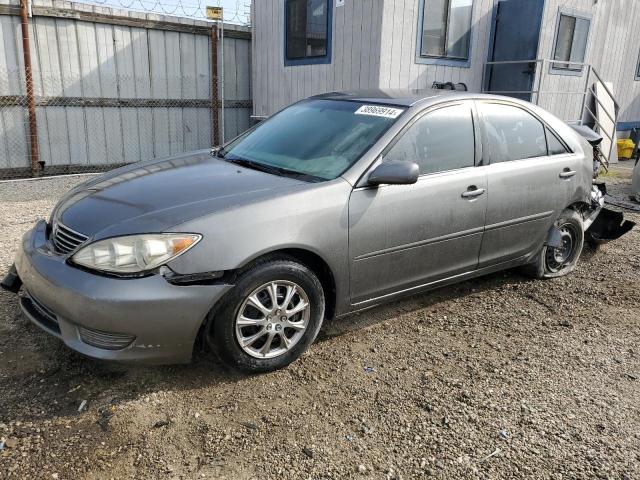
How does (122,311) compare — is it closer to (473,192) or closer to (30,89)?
(473,192)

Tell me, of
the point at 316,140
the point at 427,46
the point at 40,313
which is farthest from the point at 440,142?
the point at 427,46

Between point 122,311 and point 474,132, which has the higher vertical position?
point 474,132

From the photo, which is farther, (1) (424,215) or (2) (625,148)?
(2) (625,148)

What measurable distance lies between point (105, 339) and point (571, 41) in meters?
10.4

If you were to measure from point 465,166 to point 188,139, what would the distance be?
7587 millimetres

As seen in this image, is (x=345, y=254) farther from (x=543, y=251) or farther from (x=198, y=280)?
(x=543, y=251)

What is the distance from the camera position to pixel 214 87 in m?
10.3

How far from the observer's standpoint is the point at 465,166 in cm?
384

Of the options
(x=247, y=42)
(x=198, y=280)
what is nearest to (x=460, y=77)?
(x=247, y=42)

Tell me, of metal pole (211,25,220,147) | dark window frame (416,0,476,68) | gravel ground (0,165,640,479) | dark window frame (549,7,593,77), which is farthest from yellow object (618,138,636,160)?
gravel ground (0,165,640,479)

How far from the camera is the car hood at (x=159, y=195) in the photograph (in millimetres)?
2840

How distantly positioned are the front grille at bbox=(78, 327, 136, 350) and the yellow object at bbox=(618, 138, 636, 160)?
13.7 metres

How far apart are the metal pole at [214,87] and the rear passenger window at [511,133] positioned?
7.14 m

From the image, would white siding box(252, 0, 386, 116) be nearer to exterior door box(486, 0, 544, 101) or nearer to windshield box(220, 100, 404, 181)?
exterior door box(486, 0, 544, 101)
